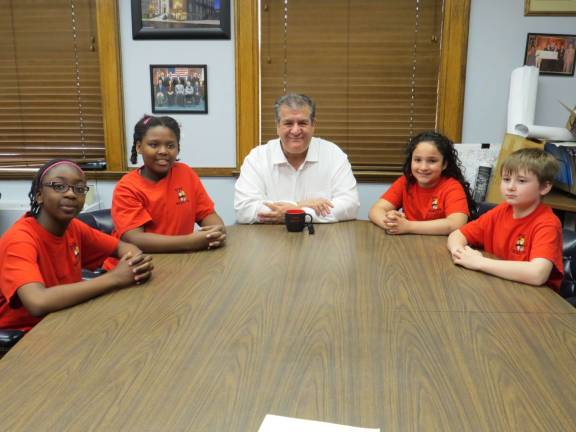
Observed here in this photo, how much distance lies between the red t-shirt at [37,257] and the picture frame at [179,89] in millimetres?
1839

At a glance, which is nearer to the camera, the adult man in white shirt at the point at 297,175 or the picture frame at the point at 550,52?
the adult man in white shirt at the point at 297,175

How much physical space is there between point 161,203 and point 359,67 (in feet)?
6.03

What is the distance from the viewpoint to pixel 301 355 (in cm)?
111

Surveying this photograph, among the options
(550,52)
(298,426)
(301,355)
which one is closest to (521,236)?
(301,355)

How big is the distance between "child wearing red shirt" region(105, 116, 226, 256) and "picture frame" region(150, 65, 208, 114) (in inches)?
50.7

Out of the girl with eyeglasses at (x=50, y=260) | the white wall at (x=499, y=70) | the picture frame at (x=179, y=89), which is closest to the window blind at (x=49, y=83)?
the picture frame at (x=179, y=89)

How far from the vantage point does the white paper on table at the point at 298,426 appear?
858mm

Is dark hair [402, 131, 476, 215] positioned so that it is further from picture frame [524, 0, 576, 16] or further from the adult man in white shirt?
picture frame [524, 0, 576, 16]

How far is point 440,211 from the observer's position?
2.38 meters

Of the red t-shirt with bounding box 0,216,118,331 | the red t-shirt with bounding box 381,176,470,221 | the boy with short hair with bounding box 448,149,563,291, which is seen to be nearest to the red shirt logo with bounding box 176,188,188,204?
the red t-shirt with bounding box 0,216,118,331

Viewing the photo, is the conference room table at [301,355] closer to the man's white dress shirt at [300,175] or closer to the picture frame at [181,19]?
the man's white dress shirt at [300,175]

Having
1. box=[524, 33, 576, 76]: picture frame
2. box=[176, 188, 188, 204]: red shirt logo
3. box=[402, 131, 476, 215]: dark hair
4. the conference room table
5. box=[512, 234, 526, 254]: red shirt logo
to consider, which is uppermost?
box=[524, 33, 576, 76]: picture frame

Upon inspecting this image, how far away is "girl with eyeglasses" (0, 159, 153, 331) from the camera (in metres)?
1.39

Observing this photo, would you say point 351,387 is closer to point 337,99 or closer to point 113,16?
point 337,99
